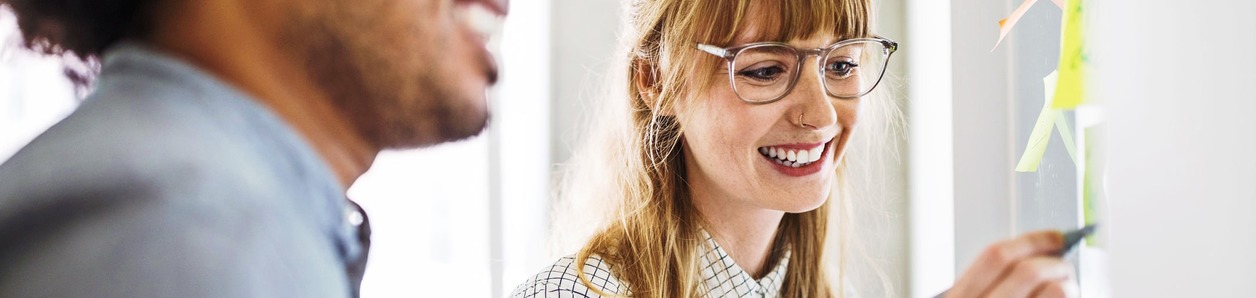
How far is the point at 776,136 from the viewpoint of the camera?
0.64 m

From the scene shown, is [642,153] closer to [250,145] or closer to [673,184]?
[673,184]

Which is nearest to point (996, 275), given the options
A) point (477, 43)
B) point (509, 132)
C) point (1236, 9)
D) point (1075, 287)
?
point (1075, 287)

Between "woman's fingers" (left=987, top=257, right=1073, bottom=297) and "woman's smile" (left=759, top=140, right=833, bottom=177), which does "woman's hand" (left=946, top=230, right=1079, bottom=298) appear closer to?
"woman's fingers" (left=987, top=257, right=1073, bottom=297)

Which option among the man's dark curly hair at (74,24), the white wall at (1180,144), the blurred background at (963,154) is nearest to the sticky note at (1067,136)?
the blurred background at (963,154)

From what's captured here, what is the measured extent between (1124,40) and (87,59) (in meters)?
0.31

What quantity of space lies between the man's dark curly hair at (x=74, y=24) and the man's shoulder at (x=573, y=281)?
43 centimetres

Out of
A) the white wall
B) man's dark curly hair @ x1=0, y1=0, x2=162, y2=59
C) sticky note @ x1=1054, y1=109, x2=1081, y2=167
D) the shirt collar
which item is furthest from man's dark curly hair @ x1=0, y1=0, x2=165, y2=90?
the shirt collar

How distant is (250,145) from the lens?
0.68ft

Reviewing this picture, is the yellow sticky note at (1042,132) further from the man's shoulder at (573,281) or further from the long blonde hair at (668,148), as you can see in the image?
the man's shoulder at (573,281)

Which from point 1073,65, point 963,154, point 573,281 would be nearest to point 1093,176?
point 1073,65

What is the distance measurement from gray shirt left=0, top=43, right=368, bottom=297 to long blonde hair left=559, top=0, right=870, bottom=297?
1.42 feet

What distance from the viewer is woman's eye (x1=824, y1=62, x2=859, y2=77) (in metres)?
0.63

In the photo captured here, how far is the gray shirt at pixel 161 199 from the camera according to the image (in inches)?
6.9


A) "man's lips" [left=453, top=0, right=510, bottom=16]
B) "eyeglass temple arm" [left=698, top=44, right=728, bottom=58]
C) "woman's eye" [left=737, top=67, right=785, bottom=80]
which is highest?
"eyeglass temple arm" [left=698, top=44, right=728, bottom=58]
